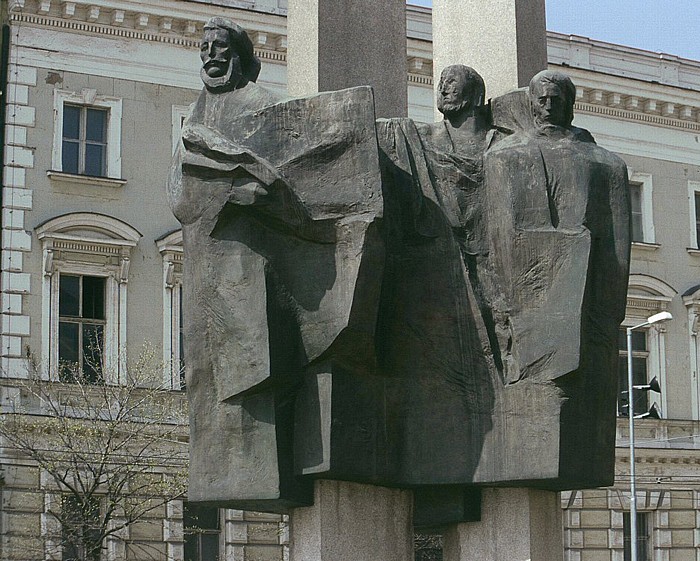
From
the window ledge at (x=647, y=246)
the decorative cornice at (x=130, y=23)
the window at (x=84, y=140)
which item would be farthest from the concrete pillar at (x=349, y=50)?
the window ledge at (x=647, y=246)

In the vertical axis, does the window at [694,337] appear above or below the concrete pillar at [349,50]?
above

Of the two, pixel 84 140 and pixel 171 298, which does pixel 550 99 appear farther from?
pixel 84 140

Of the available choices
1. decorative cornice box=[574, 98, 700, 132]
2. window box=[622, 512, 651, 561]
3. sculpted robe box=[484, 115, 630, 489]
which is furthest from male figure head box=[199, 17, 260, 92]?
window box=[622, 512, 651, 561]

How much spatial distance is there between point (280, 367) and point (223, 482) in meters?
0.60

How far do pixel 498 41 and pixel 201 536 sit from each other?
19649 millimetres

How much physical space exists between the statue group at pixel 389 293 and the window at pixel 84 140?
19.6 m

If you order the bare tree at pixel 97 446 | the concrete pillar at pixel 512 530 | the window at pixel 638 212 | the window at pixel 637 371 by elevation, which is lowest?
the concrete pillar at pixel 512 530

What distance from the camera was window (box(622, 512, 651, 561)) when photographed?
31.2 metres

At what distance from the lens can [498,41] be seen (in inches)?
337

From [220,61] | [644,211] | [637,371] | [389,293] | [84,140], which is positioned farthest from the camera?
[644,211]

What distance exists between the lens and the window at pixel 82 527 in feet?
73.2

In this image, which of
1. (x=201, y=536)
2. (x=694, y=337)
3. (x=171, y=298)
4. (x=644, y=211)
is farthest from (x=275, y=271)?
(x=694, y=337)

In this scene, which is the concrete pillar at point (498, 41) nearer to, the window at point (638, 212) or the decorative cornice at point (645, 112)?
the decorative cornice at point (645, 112)

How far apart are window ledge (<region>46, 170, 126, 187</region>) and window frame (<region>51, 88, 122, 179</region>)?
59 millimetres
